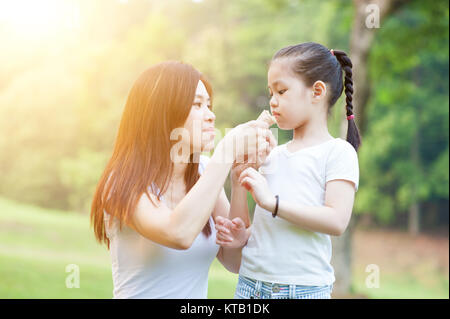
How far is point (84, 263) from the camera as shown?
8602 millimetres

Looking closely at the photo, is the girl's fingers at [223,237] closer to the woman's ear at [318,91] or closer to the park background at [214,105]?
the woman's ear at [318,91]

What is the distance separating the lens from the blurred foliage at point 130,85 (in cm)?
1591

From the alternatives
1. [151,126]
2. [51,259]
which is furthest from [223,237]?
[51,259]

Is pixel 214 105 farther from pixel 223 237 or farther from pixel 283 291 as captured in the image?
pixel 283 291

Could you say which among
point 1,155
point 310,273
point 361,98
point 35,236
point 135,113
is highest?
point 1,155

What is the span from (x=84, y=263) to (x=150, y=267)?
24.1 ft

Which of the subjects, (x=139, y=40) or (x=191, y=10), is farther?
(x=191, y=10)

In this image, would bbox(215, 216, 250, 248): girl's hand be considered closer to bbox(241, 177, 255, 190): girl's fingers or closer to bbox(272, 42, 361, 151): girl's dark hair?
bbox(241, 177, 255, 190): girl's fingers

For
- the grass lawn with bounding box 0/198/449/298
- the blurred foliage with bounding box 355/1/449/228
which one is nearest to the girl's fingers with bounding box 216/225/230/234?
the grass lawn with bounding box 0/198/449/298

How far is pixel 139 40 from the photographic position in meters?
18.2

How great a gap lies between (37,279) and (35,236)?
230 inches

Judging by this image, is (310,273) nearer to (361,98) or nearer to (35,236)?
(361,98)

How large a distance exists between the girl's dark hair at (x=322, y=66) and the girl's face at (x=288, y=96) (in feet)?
0.10

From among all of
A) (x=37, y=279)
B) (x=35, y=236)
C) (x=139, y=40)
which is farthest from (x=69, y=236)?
(x=139, y=40)
